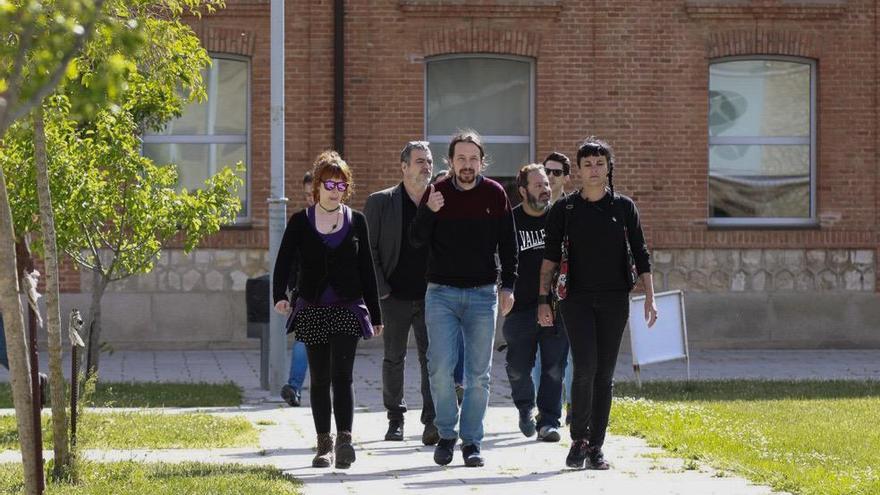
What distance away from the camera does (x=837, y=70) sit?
64.4 feet

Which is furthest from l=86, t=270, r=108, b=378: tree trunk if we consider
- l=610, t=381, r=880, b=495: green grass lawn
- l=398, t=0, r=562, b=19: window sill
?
l=398, t=0, r=562, b=19: window sill

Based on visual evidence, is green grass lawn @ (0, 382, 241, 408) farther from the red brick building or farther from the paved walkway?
the red brick building

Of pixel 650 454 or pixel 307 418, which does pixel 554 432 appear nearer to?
pixel 650 454

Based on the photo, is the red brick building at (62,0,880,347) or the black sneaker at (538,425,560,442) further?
the red brick building at (62,0,880,347)

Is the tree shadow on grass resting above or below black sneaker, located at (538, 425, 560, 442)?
below

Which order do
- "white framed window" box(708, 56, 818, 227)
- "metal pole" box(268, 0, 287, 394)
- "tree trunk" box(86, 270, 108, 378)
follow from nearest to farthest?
1. "tree trunk" box(86, 270, 108, 378)
2. "metal pole" box(268, 0, 287, 394)
3. "white framed window" box(708, 56, 818, 227)

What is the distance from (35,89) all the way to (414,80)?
1375cm

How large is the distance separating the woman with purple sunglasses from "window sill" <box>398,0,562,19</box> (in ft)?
32.0

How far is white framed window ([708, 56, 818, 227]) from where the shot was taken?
1992cm

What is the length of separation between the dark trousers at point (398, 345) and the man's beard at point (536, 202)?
993mm

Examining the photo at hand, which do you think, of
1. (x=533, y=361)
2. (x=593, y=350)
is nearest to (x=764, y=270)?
(x=533, y=361)

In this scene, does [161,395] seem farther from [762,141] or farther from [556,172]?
[762,141]

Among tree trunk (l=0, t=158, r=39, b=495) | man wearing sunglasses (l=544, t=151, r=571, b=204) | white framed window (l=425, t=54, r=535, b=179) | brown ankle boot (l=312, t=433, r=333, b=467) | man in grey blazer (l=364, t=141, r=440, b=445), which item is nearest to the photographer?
tree trunk (l=0, t=158, r=39, b=495)

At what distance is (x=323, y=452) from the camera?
9391mm
